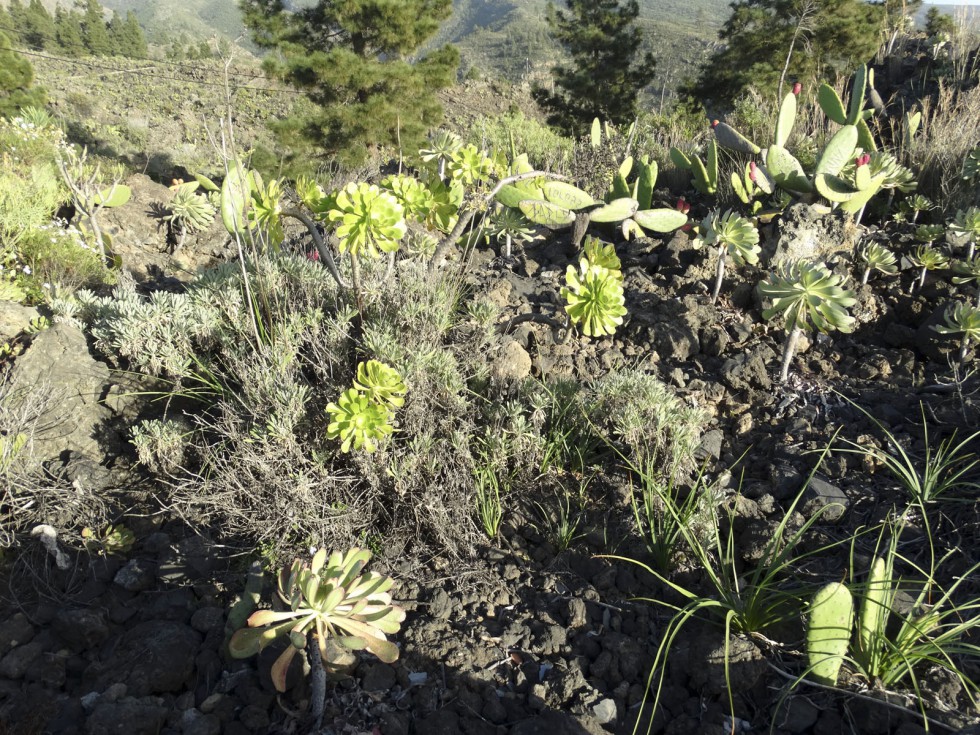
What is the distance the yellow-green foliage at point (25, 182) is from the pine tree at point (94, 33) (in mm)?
32407

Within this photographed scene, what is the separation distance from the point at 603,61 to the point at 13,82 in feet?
33.1

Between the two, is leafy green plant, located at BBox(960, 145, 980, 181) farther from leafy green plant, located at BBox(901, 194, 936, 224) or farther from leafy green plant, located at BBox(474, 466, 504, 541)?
leafy green plant, located at BBox(474, 466, 504, 541)

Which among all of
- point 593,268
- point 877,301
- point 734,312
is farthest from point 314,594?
point 877,301

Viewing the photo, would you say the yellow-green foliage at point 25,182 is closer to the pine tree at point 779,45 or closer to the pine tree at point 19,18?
the pine tree at point 779,45

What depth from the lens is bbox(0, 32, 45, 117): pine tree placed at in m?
9.26

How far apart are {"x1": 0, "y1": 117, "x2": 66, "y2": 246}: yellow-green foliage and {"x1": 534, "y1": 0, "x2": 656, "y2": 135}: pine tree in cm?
826

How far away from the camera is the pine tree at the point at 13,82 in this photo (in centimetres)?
926

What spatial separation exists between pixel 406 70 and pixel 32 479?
27.2 ft

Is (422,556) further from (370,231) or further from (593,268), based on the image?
(593,268)

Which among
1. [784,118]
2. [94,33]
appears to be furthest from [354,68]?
[94,33]

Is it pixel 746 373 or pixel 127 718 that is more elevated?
pixel 746 373

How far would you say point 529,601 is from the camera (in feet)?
6.02

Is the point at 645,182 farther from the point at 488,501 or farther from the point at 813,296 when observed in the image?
the point at 488,501

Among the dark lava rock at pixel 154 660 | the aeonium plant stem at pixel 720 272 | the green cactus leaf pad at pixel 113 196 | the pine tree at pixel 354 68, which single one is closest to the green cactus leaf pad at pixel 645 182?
the aeonium plant stem at pixel 720 272
